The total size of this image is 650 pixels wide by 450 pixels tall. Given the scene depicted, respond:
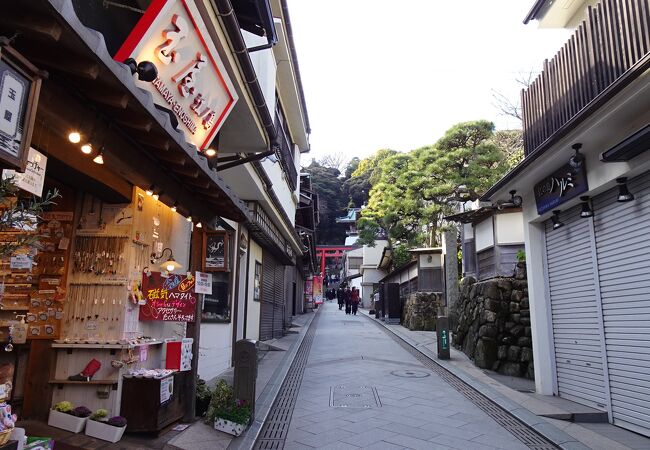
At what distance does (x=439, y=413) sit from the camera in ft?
25.4

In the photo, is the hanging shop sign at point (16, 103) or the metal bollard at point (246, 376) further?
the metal bollard at point (246, 376)

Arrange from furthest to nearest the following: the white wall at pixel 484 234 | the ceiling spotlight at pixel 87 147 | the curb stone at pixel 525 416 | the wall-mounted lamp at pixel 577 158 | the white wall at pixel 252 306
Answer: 1. the white wall at pixel 484 234
2. the white wall at pixel 252 306
3. the wall-mounted lamp at pixel 577 158
4. the curb stone at pixel 525 416
5. the ceiling spotlight at pixel 87 147

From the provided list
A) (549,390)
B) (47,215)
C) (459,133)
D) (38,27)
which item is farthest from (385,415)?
(459,133)

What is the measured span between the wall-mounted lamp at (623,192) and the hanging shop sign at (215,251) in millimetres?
5884

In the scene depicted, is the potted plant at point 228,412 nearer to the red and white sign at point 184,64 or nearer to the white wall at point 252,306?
the red and white sign at point 184,64

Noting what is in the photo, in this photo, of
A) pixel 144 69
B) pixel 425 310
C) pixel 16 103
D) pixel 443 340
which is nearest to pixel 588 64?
pixel 144 69

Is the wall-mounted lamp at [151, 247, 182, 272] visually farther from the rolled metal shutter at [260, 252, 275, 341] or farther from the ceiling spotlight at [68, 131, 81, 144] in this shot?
the rolled metal shutter at [260, 252, 275, 341]

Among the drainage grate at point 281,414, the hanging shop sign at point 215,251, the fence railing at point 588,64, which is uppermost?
the fence railing at point 588,64

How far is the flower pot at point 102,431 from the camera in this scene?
16.9 ft

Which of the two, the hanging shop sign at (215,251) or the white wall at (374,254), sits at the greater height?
the white wall at (374,254)

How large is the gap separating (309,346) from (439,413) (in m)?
9.46

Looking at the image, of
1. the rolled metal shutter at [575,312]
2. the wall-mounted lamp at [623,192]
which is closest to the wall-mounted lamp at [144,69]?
the wall-mounted lamp at [623,192]

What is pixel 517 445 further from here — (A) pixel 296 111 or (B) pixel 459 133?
(B) pixel 459 133

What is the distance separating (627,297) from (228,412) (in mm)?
6116
